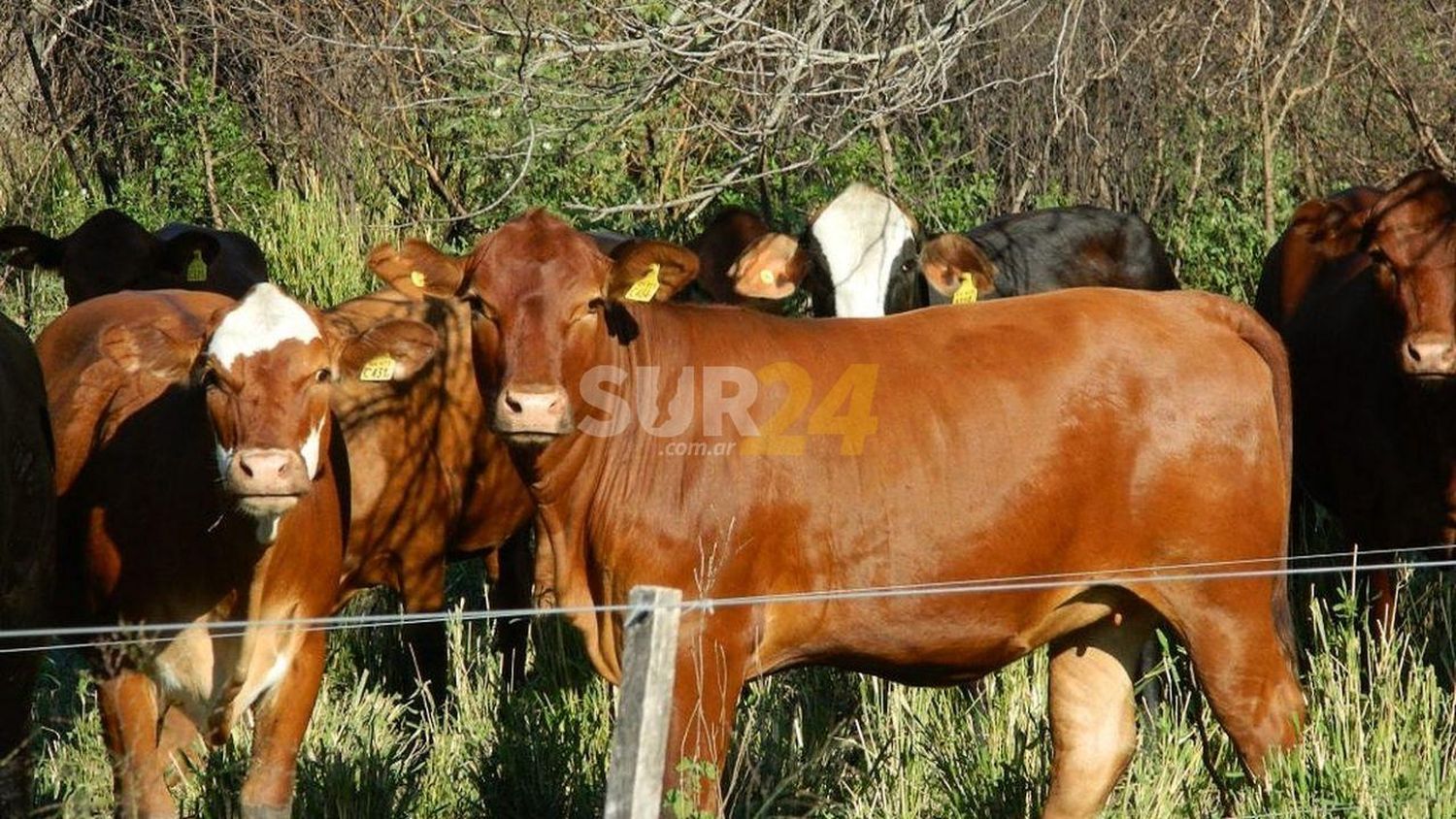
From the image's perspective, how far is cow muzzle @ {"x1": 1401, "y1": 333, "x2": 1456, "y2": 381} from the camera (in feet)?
22.6

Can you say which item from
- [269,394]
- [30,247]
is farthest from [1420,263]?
[30,247]

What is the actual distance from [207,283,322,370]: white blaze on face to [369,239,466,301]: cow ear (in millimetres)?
318

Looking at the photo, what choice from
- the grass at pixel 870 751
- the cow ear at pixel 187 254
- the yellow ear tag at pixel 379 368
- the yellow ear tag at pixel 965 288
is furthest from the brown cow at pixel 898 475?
the cow ear at pixel 187 254

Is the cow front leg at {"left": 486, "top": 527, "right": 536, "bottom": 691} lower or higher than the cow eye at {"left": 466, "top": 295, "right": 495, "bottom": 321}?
lower

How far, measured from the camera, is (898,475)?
18.4 feet

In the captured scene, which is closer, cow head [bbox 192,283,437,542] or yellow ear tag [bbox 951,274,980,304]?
cow head [bbox 192,283,437,542]

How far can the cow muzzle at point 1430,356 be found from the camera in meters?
6.90

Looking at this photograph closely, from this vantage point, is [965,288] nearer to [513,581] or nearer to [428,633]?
[513,581]

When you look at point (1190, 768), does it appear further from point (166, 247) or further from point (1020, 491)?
point (166, 247)


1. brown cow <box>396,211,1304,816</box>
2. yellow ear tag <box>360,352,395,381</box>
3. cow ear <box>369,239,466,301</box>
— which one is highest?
cow ear <box>369,239,466,301</box>

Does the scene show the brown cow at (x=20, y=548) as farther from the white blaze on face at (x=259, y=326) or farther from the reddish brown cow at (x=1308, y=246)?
the reddish brown cow at (x=1308, y=246)

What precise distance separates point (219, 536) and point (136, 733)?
676 millimetres

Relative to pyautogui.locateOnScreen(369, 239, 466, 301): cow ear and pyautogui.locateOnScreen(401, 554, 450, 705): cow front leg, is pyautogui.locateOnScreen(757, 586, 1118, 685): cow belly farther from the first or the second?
pyautogui.locateOnScreen(401, 554, 450, 705): cow front leg

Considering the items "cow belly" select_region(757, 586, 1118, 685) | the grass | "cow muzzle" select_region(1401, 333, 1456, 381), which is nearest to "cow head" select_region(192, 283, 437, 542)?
the grass
